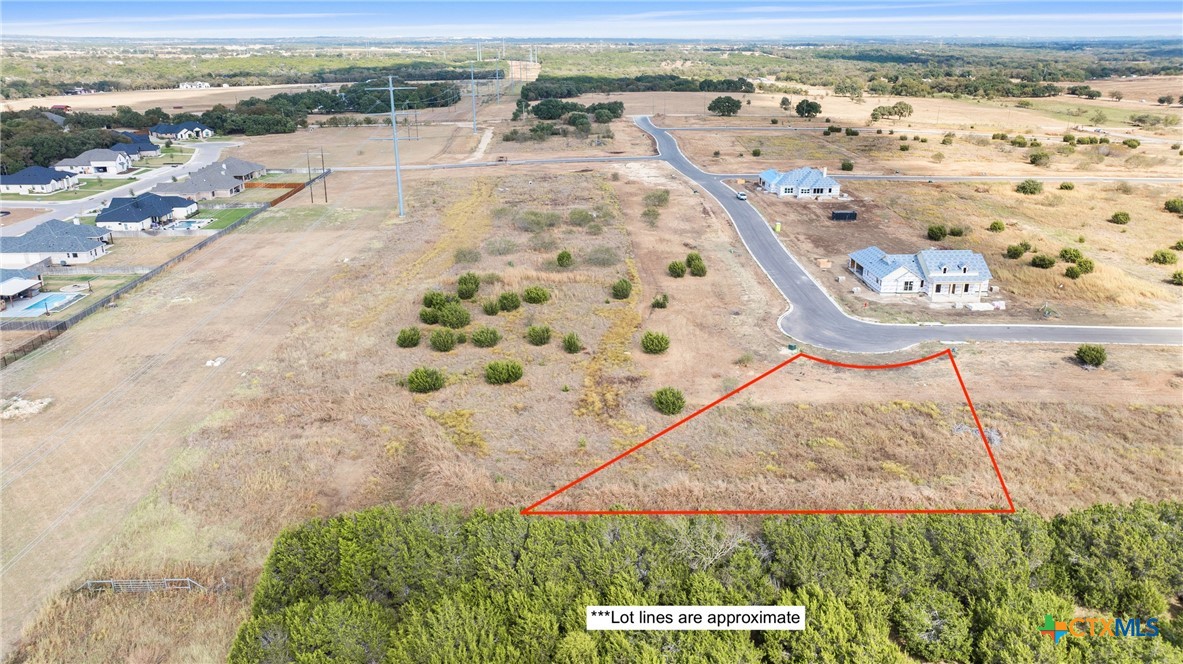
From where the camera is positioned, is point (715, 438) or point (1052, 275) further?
point (1052, 275)

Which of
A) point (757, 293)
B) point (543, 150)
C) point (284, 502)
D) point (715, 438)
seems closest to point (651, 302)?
point (757, 293)

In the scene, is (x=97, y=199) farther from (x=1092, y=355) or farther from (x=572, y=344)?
(x=1092, y=355)

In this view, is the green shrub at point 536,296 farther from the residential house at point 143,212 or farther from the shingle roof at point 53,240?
the residential house at point 143,212

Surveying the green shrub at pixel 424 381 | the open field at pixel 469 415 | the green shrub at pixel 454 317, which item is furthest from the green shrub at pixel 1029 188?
the green shrub at pixel 424 381

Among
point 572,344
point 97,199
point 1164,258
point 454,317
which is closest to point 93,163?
point 97,199

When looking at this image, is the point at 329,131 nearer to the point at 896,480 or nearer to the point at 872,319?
the point at 872,319

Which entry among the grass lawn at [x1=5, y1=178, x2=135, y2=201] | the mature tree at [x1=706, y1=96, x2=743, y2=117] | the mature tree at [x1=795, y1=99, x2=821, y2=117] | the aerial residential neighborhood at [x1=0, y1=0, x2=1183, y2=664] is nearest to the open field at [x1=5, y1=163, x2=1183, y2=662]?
the aerial residential neighborhood at [x1=0, y1=0, x2=1183, y2=664]

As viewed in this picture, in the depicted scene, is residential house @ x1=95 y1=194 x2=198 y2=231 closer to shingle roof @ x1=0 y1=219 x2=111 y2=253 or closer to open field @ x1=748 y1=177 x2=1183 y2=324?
shingle roof @ x1=0 y1=219 x2=111 y2=253
